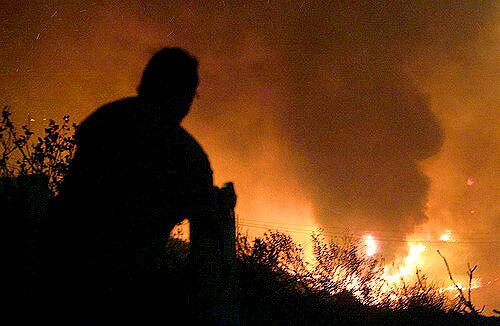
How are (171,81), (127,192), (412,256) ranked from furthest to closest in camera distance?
(412,256), (171,81), (127,192)

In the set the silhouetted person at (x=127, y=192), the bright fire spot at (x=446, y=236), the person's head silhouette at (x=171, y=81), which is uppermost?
the bright fire spot at (x=446, y=236)

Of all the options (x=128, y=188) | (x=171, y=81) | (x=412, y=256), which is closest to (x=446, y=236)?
(x=412, y=256)

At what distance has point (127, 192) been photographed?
1589 millimetres

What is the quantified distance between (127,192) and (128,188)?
0.07 ft

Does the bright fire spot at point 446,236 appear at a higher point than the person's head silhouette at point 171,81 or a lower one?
higher

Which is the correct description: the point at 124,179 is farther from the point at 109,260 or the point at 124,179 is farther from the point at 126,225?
the point at 109,260

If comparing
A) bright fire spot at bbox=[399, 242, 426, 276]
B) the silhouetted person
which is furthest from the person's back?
bright fire spot at bbox=[399, 242, 426, 276]

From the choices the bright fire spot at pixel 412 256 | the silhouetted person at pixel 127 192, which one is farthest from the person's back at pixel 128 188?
the bright fire spot at pixel 412 256

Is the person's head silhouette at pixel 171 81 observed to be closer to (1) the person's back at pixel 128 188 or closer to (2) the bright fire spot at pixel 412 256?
(1) the person's back at pixel 128 188

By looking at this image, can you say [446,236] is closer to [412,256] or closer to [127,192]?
[412,256]

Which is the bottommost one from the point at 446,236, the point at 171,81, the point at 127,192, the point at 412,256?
the point at 127,192

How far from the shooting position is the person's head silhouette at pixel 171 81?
6.21 ft

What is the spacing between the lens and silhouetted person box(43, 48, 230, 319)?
149 cm

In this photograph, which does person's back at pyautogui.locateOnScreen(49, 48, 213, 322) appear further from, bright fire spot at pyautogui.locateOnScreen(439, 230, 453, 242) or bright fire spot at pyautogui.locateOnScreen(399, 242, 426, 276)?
bright fire spot at pyautogui.locateOnScreen(439, 230, 453, 242)
